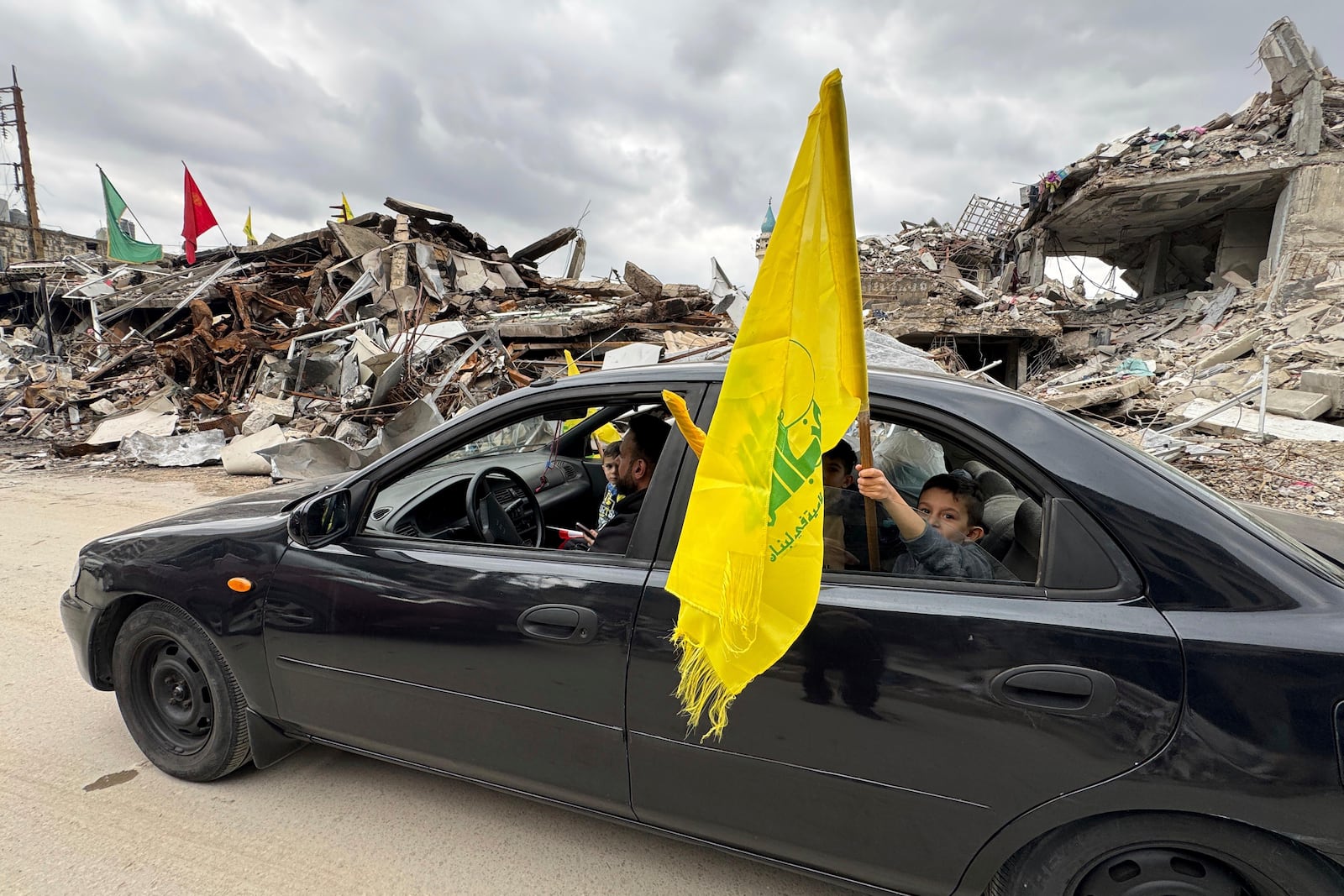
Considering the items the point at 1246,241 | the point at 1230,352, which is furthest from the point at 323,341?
the point at 1246,241

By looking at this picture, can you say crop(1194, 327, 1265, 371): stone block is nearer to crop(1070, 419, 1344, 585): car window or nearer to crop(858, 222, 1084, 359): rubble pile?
crop(858, 222, 1084, 359): rubble pile

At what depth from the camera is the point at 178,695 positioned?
2537 mm

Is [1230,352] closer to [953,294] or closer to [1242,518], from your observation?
[953,294]

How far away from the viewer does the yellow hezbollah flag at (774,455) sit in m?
1.45

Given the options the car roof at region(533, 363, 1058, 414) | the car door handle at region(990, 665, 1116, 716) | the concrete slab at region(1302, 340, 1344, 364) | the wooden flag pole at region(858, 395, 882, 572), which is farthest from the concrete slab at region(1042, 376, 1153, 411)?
the car door handle at region(990, 665, 1116, 716)

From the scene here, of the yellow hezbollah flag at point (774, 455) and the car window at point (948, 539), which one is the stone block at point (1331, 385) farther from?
the yellow hezbollah flag at point (774, 455)

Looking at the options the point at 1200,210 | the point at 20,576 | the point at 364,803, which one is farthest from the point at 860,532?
the point at 1200,210

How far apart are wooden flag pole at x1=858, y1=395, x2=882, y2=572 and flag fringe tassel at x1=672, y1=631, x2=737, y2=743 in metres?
0.49

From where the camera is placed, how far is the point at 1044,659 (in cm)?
145

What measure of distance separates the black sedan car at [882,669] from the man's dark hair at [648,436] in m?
0.37

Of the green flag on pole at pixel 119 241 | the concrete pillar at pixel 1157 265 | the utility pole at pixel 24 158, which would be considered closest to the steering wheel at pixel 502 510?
the green flag on pole at pixel 119 241

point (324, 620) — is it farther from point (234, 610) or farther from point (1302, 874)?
point (1302, 874)

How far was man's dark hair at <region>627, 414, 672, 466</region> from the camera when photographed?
2447 mm

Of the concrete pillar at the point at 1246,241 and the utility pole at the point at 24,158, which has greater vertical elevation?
the utility pole at the point at 24,158
